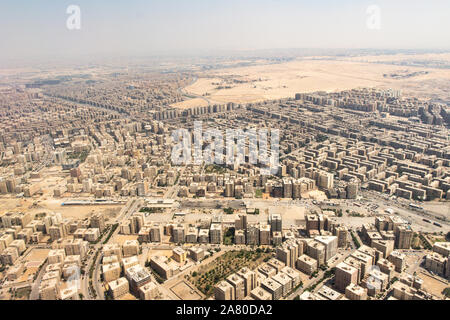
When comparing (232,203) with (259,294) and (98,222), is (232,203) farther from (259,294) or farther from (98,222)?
(259,294)

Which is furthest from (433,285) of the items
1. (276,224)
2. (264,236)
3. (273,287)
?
(264,236)

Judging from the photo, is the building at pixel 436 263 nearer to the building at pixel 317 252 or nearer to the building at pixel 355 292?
the building at pixel 355 292

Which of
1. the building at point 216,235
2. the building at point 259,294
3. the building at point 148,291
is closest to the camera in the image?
the building at point 259,294

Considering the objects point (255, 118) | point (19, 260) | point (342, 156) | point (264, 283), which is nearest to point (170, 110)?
point (255, 118)

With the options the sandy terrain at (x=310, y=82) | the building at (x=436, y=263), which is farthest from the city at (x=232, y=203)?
the sandy terrain at (x=310, y=82)

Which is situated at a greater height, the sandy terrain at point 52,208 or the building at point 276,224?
the building at point 276,224

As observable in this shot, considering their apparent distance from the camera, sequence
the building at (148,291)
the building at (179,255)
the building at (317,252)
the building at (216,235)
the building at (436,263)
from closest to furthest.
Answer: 1. the building at (148,291)
2. the building at (436,263)
3. the building at (317,252)
4. the building at (179,255)
5. the building at (216,235)

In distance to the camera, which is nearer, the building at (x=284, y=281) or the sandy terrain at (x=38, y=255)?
the building at (x=284, y=281)

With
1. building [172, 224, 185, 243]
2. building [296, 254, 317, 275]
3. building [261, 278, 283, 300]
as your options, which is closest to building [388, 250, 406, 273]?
building [296, 254, 317, 275]
